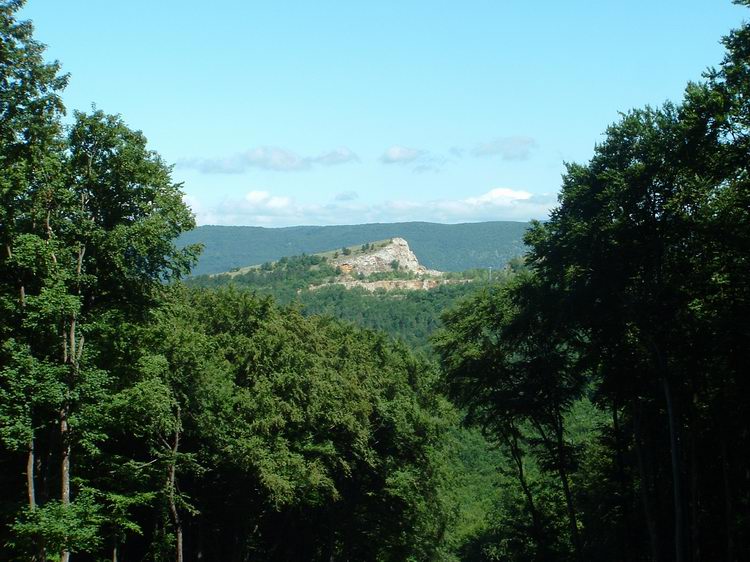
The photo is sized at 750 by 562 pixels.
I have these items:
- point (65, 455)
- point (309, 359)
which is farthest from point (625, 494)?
point (65, 455)

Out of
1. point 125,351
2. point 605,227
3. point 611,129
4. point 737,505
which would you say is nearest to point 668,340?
point 605,227

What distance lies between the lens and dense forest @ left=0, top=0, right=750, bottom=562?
17.1 metres

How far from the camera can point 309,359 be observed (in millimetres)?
28375

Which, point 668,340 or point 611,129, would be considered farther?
point 611,129

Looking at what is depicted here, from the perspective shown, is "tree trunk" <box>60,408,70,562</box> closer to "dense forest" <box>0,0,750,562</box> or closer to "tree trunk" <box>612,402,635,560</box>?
"dense forest" <box>0,0,750,562</box>

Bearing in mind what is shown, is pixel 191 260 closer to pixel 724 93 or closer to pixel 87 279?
pixel 87 279

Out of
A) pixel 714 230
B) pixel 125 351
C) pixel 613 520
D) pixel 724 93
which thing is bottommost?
pixel 613 520

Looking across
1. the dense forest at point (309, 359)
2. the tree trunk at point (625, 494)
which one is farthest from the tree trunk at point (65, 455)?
the tree trunk at point (625, 494)

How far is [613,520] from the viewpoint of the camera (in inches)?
1145

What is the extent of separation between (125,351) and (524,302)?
13890 mm

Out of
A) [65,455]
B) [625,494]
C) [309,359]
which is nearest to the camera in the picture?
[65,455]

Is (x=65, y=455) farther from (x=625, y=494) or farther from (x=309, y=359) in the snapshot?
(x=625, y=494)

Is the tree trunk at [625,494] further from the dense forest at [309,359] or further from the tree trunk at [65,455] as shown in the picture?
the tree trunk at [65,455]

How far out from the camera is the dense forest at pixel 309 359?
17.1 m
